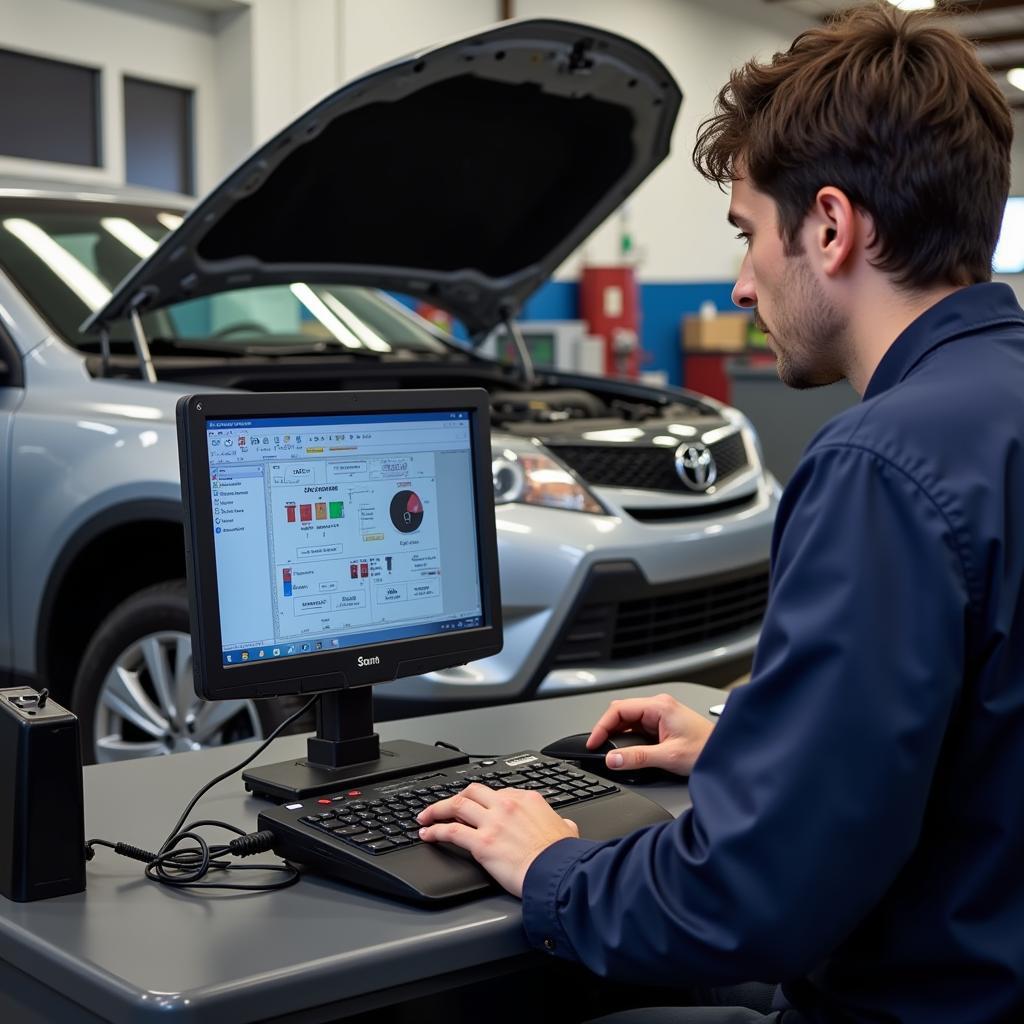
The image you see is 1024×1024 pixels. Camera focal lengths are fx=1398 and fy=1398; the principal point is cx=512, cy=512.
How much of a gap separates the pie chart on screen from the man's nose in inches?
15.8

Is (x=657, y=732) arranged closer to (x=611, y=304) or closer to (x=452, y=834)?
(x=452, y=834)

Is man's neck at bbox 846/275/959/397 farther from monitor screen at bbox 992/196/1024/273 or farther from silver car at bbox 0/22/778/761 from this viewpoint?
monitor screen at bbox 992/196/1024/273

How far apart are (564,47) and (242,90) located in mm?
4573

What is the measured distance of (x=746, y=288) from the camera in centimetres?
125

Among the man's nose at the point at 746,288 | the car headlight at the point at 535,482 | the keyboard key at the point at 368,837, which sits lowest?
the keyboard key at the point at 368,837

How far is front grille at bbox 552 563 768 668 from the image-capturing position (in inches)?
102

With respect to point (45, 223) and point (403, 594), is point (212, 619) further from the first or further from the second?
point (45, 223)

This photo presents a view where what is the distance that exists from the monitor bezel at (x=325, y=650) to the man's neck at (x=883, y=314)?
1.71ft

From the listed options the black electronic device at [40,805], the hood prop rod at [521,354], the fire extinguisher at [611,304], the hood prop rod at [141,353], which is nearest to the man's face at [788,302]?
the black electronic device at [40,805]

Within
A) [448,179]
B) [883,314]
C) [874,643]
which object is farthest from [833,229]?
[448,179]

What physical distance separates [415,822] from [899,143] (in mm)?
685

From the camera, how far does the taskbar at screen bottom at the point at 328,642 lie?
4.32 ft

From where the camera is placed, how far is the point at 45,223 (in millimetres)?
3334

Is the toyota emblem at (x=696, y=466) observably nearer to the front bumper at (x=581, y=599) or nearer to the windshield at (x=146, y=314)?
the front bumper at (x=581, y=599)
